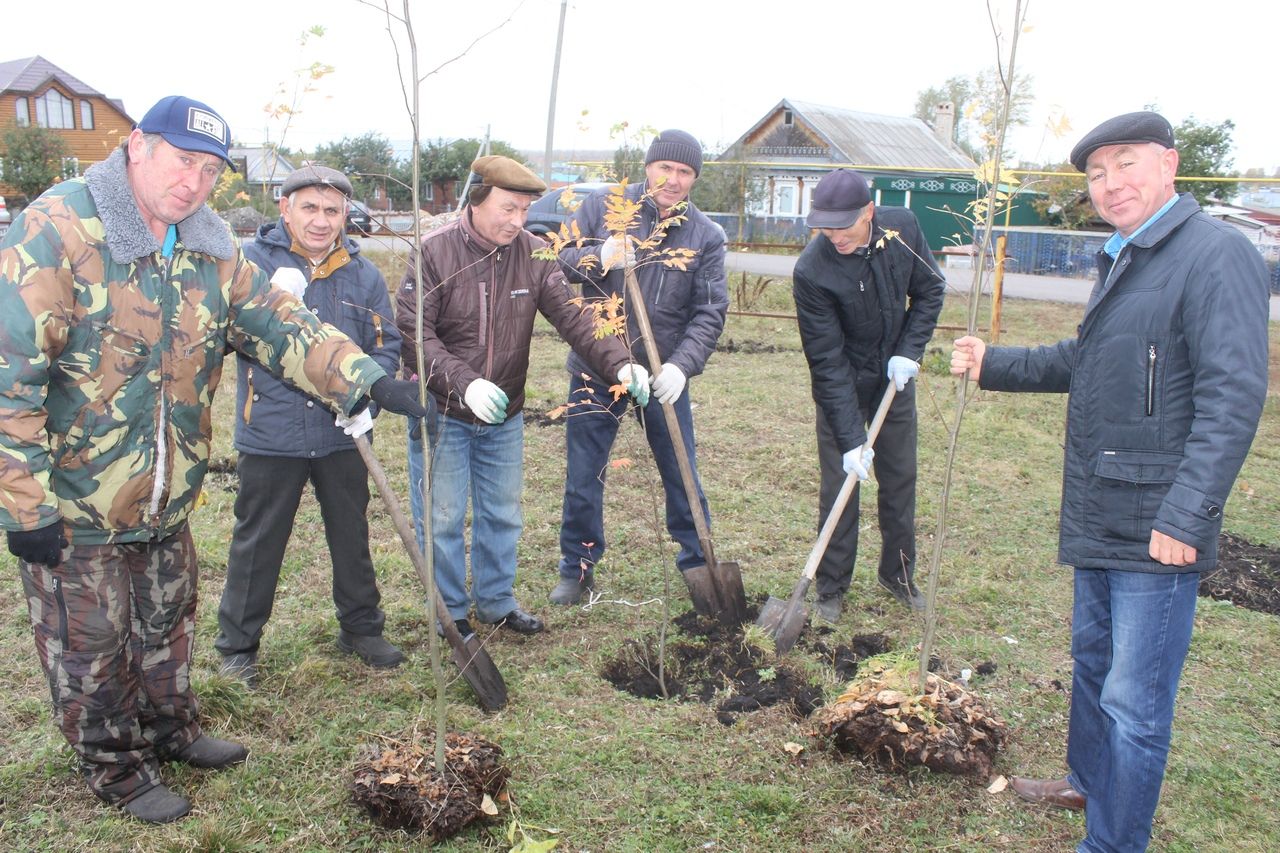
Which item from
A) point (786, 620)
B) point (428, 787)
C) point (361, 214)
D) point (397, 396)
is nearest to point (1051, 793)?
point (786, 620)

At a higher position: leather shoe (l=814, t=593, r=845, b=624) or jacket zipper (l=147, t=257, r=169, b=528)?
jacket zipper (l=147, t=257, r=169, b=528)

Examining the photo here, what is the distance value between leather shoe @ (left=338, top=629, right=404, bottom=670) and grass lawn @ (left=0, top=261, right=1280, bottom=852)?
2.1 inches

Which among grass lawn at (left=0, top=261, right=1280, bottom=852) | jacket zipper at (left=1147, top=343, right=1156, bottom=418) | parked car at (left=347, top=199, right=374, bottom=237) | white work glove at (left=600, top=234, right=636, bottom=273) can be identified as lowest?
grass lawn at (left=0, top=261, right=1280, bottom=852)

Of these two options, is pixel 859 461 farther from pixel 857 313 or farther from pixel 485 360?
pixel 485 360

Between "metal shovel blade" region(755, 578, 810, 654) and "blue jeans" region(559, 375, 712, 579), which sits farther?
"blue jeans" region(559, 375, 712, 579)

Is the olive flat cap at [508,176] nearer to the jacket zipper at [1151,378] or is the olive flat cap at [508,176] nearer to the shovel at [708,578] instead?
the shovel at [708,578]

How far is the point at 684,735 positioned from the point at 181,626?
1.60m

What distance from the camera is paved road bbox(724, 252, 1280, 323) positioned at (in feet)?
50.9

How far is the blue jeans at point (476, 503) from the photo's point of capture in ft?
11.8

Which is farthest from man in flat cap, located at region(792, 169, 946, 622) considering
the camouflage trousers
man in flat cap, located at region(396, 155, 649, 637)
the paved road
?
the paved road

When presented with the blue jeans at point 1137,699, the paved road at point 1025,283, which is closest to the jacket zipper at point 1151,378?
the blue jeans at point 1137,699

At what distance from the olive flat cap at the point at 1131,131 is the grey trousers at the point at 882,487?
5.82ft

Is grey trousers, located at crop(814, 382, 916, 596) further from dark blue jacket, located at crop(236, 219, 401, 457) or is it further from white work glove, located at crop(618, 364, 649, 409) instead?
dark blue jacket, located at crop(236, 219, 401, 457)

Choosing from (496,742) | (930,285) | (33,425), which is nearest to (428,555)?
(496,742)
